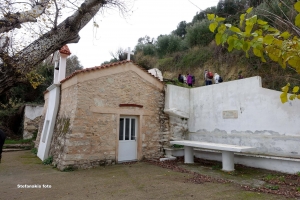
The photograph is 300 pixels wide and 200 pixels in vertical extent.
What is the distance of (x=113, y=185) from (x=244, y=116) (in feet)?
18.6

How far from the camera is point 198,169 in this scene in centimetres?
749

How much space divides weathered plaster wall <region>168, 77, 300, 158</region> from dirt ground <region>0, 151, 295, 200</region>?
2.22 metres

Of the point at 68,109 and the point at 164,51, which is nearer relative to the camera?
the point at 68,109

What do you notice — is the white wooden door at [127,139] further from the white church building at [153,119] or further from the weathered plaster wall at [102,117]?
the weathered plaster wall at [102,117]

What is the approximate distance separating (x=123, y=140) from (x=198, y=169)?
3.23 m

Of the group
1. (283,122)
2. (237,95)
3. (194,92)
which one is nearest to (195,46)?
(194,92)

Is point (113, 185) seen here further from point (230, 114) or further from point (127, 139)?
point (230, 114)

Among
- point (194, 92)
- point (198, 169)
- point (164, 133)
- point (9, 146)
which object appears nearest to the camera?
point (198, 169)

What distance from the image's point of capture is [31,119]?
14852 millimetres

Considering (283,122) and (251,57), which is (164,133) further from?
(251,57)

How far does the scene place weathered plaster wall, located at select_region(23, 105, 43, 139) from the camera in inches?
573

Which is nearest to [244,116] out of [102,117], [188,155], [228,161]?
[228,161]

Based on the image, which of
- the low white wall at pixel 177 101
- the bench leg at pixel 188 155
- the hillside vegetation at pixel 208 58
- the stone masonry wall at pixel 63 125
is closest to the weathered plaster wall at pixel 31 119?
the stone masonry wall at pixel 63 125

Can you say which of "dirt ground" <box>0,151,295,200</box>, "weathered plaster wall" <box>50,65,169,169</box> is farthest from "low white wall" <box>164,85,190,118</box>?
"dirt ground" <box>0,151,295,200</box>
